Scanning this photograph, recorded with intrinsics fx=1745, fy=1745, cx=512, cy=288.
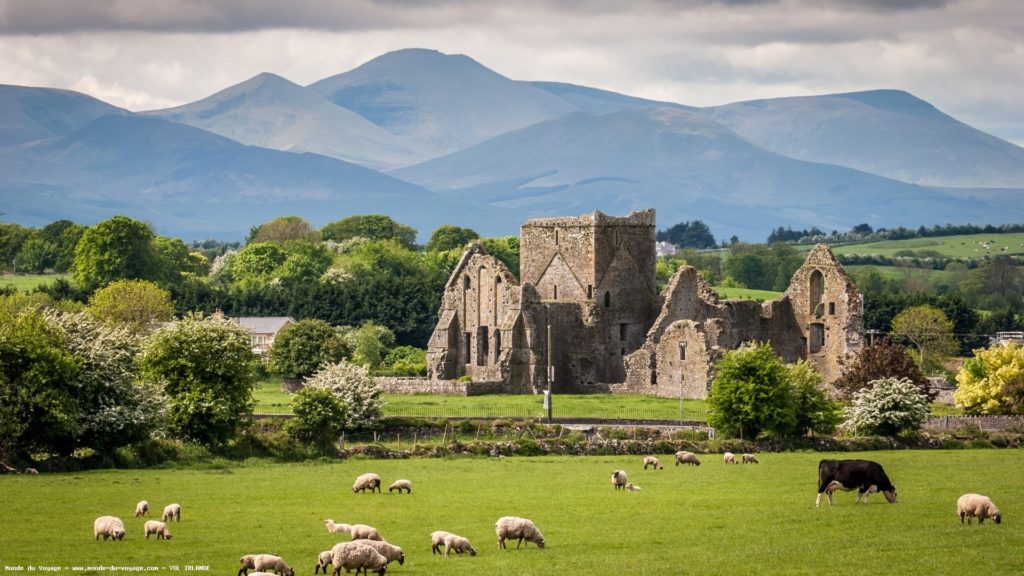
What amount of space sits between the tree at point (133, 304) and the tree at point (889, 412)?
163 feet

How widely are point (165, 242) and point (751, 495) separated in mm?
120869

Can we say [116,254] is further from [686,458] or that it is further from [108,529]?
[108,529]

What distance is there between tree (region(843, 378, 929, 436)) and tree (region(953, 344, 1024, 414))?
23.6ft

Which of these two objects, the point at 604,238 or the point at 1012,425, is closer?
the point at 1012,425

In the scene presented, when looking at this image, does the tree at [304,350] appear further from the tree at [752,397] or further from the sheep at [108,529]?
the sheep at [108,529]

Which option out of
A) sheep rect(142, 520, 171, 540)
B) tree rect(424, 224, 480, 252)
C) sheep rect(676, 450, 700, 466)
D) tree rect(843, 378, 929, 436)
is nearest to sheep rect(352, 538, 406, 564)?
sheep rect(142, 520, 171, 540)

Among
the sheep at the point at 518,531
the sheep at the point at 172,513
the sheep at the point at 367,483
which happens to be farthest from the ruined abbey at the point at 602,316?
the sheep at the point at 518,531

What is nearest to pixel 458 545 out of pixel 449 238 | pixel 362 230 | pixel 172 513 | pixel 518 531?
pixel 518 531

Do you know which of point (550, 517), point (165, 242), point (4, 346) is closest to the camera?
point (550, 517)

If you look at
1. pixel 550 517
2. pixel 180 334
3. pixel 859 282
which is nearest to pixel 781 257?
pixel 859 282

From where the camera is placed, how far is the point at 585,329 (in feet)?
308

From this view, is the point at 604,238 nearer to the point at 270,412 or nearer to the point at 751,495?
the point at 270,412

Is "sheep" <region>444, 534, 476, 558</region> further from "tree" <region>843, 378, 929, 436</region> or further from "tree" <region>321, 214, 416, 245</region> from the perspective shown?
"tree" <region>321, 214, 416, 245</region>

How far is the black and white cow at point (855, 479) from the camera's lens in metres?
46.2
